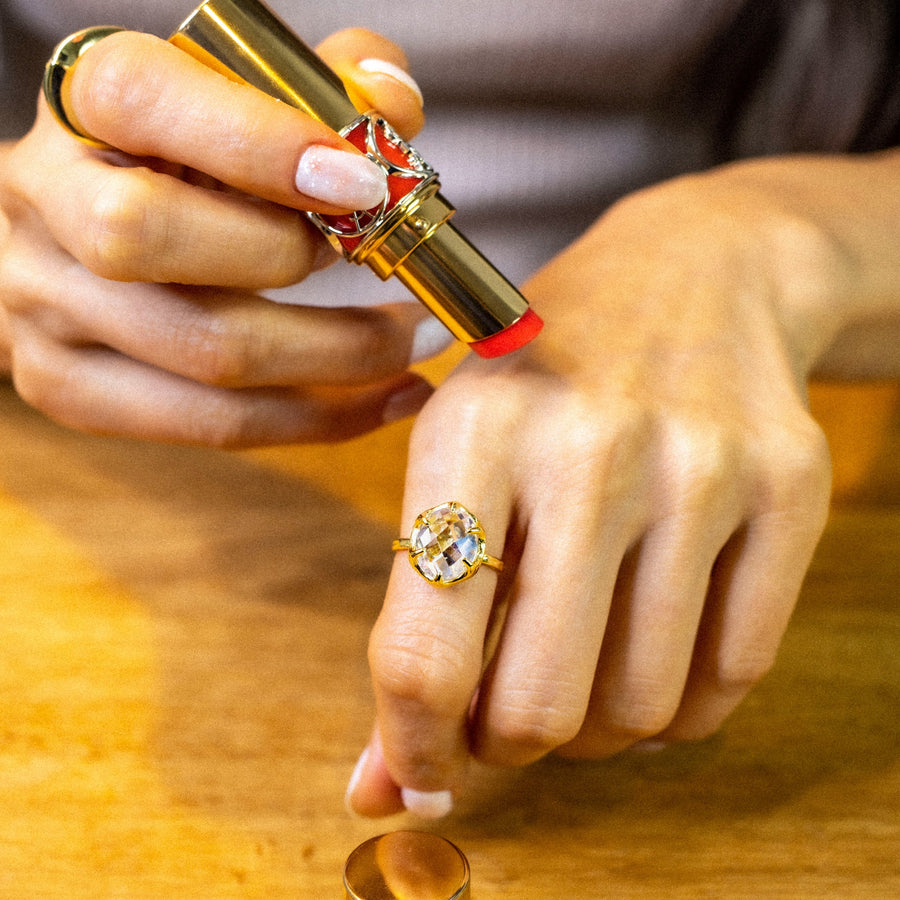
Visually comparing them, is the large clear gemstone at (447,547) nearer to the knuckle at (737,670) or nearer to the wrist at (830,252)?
the knuckle at (737,670)

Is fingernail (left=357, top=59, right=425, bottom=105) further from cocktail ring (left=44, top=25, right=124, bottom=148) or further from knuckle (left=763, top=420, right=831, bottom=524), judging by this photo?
knuckle (left=763, top=420, right=831, bottom=524)

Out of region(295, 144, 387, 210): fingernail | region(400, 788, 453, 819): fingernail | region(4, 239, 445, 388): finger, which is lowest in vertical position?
region(400, 788, 453, 819): fingernail

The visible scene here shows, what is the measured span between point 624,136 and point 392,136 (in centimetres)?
51

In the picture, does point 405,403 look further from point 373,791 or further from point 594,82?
point 594,82

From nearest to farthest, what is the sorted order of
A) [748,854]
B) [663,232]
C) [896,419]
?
[748,854] < [663,232] < [896,419]

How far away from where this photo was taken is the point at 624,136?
0.80 meters

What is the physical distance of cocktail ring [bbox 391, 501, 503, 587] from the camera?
13.3 inches

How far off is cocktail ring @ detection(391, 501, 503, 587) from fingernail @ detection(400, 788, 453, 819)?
0.29 feet

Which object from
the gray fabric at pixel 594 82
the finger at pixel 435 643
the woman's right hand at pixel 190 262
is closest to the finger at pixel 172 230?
the woman's right hand at pixel 190 262

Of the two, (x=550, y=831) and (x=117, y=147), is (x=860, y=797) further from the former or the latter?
(x=117, y=147)

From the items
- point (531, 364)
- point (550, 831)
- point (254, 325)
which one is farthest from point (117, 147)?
point (550, 831)

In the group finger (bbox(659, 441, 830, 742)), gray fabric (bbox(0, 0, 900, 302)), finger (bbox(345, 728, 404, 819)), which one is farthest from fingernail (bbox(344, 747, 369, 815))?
gray fabric (bbox(0, 0, 900, 302))

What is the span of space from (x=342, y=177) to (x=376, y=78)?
0.30ft

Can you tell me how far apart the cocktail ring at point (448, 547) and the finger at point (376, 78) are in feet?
0.58
